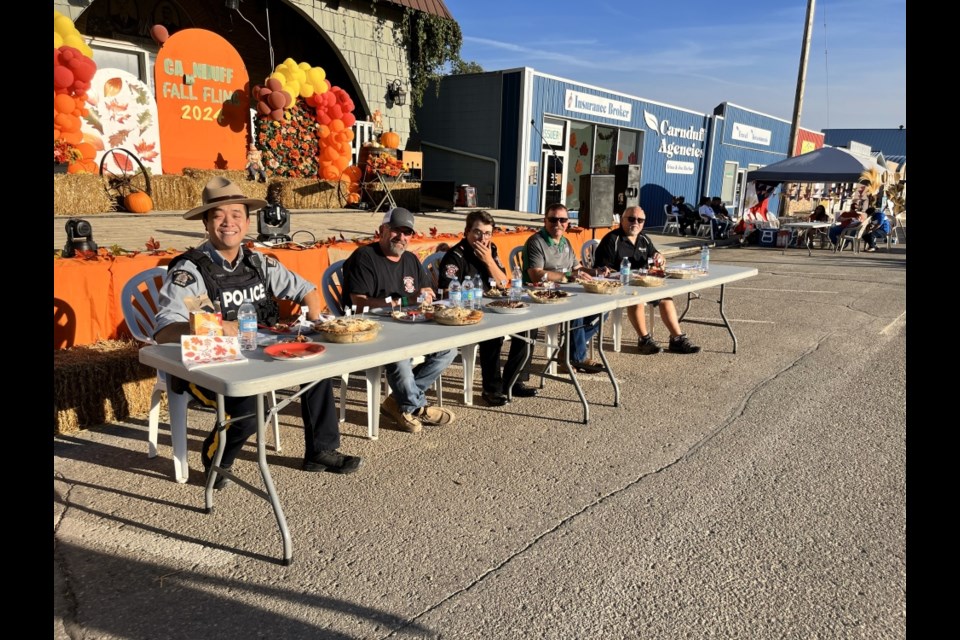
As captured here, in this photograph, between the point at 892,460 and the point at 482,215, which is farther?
the point at 482,215

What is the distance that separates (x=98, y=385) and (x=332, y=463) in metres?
1.77

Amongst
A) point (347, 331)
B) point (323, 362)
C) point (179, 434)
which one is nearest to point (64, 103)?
point (179, 434)

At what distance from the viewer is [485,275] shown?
5.15 m

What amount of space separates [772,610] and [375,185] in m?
12.7

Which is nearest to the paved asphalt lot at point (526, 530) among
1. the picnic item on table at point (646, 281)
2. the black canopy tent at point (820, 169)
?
the picnic item on table at point (646, 281)

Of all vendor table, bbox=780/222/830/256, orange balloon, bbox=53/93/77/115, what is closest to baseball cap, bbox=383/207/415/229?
orange balloon, bbox=53/93/77/115

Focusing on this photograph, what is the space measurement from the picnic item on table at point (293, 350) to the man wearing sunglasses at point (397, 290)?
1130 millimetres

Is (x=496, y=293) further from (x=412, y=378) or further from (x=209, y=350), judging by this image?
(x=209, y=350)

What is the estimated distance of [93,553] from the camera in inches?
110

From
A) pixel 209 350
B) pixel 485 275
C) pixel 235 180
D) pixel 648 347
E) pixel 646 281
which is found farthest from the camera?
pixel 235 180

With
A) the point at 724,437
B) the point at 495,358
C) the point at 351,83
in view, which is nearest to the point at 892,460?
the point at 724,437

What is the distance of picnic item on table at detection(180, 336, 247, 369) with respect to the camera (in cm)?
282

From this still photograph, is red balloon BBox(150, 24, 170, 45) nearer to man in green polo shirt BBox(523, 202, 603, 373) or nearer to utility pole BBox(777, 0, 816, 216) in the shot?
man in green polo shirt BBox(523, 202, 603, 373)
